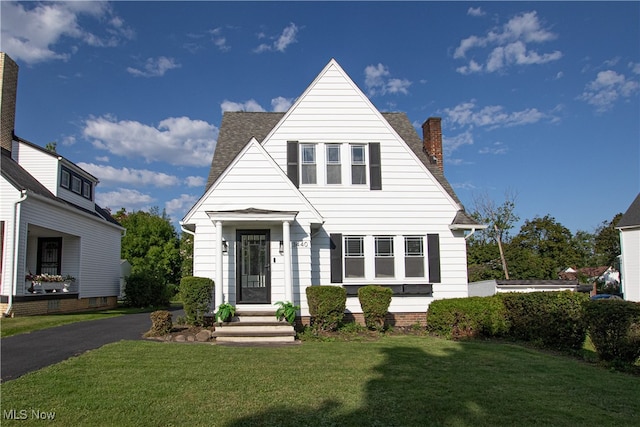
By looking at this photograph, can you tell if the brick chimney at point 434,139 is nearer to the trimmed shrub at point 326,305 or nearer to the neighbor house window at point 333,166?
the neighbor house window at point 333,166

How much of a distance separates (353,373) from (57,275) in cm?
1774

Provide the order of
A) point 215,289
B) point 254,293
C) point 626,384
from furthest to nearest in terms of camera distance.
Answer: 1. point 254,293
2. point 215,289
3. point 626,384

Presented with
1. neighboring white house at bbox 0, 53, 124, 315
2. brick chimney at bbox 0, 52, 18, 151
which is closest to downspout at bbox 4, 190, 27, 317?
neighboring white house at bbox 0, 53, 124, 315

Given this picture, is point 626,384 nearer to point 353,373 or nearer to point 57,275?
point 353,373

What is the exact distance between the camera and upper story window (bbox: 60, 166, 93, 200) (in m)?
20.5

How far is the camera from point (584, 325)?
34.0 ft

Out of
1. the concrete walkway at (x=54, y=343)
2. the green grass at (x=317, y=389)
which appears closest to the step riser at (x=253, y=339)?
the green grass at (x=317, y=389)

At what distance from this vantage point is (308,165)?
14.6 m

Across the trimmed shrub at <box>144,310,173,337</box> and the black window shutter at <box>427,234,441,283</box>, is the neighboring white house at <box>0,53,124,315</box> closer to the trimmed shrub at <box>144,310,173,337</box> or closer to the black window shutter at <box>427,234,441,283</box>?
the trimmed shrub at <box>144,310,173,337</box>

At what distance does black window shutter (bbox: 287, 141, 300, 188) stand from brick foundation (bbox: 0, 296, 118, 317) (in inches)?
422

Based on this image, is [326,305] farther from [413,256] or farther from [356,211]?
[413,256]

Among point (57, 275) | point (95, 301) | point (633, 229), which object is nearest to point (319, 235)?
point (57, 275)

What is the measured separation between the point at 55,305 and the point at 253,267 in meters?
11.1

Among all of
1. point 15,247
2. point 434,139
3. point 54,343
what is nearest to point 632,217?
point 434,139
